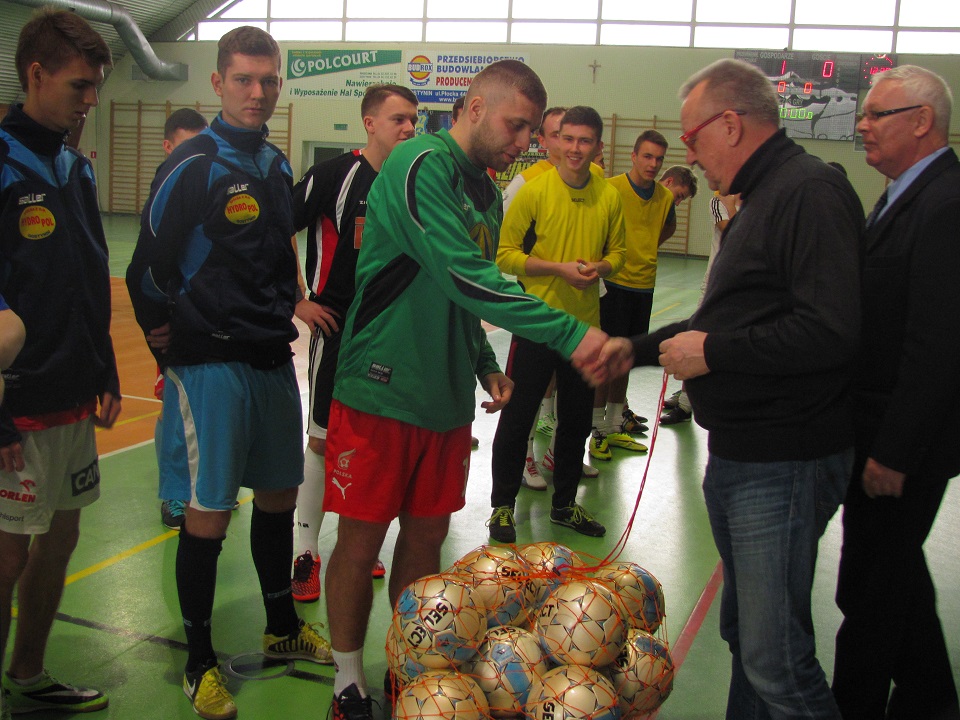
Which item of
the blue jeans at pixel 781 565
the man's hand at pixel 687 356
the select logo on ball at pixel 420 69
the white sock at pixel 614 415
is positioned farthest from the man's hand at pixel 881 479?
the select logo on ball at pixel 420 69

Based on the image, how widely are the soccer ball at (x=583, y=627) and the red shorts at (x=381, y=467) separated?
0.51 metres

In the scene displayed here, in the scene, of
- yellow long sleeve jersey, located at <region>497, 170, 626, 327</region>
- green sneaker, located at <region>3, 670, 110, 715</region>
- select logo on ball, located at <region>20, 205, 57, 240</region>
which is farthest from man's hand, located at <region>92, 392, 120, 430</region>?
yellow long sleeve jersey, located at <region>497, 170, 626, 327</region>

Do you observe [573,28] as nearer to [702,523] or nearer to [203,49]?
[203,49]

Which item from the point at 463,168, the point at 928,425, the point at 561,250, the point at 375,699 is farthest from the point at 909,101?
the point at 375,699

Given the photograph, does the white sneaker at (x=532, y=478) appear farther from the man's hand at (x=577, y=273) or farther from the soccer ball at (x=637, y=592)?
the soccer ball at (x=637, y=592)

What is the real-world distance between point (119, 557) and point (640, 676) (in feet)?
8.37

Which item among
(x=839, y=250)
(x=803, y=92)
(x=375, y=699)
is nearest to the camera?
(x=839, y=250)

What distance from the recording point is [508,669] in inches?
84.2

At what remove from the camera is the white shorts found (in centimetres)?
234

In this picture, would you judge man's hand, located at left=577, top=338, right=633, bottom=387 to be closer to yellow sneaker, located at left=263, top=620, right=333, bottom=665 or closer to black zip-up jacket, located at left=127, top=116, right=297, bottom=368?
black zip-up jacket, located at left=127, top=116, right=297, bottom=368

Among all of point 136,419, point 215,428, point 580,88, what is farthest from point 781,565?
point 580,88

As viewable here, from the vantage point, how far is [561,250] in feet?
14.1

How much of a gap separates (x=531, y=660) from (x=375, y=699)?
846 mm

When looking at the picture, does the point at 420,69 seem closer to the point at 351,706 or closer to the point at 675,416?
the point at 675,416
